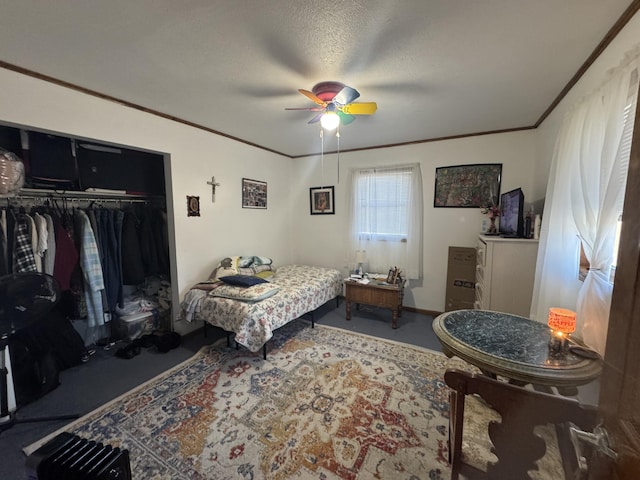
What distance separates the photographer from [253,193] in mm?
3852

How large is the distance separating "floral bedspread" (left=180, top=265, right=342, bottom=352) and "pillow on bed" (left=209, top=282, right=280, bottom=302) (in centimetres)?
4

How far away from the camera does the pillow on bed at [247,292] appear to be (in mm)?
2596

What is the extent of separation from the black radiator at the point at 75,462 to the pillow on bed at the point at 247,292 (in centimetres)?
148

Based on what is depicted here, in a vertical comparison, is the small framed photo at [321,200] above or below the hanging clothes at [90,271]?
above

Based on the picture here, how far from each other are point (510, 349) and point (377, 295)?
202 cm

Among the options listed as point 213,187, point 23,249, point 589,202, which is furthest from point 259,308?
point 589,202

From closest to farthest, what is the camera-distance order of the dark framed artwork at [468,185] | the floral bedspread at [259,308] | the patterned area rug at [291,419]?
the patterned area rug at [291,419], the floral bedspread at [259,308], the dark framed artwork at [468,185]

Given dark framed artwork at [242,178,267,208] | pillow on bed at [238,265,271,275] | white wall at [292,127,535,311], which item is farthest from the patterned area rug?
dark framed artwork at [242,178,267,208]

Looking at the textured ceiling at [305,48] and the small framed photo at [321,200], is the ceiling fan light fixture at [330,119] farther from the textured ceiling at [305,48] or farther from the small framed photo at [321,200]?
the small framed photo at [321,200]

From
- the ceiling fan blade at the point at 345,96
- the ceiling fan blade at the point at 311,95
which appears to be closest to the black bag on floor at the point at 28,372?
the ceiling fan blade at the point at 311,95

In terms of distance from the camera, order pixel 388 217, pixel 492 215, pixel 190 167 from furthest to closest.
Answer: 1. pixel 388 217
2. pixel 492 215
3. pixel 190 167

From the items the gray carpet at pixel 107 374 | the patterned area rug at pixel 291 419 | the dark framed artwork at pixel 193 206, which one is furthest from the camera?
the dark framed artwork at pixel 193 206

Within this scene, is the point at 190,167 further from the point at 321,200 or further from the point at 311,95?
the point at 321,200

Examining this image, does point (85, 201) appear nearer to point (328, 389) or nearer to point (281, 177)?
point (281, 177)
